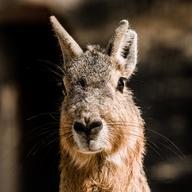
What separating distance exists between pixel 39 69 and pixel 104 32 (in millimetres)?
A: 469

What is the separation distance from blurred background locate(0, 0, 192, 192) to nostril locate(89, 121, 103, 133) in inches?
26.4

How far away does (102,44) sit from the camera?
3.08m

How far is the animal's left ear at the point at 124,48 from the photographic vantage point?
2.78m

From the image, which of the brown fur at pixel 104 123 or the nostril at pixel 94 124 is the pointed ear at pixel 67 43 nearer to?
the brown fur at pixel 104 123

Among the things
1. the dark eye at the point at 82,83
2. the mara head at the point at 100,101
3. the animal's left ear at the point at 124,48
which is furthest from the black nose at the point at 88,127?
the animal's left ear at the point at 124,48

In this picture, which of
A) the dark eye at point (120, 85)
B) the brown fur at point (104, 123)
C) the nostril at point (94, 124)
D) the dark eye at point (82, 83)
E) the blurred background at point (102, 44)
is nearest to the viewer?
the nostril at point (94, 124)

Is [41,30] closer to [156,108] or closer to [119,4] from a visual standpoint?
[119,4]

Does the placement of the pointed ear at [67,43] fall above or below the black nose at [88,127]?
above

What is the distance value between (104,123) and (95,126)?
86 millimetres

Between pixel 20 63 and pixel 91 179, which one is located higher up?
pixel 20 63

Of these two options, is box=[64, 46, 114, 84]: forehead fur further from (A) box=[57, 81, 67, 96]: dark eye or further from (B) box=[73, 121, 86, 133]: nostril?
(B) box=[73, 121, 86, 133]: nostril

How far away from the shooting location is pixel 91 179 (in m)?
2.75

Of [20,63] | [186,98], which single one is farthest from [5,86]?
[186,98]

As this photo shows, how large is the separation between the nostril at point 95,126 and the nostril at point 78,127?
37 mm
